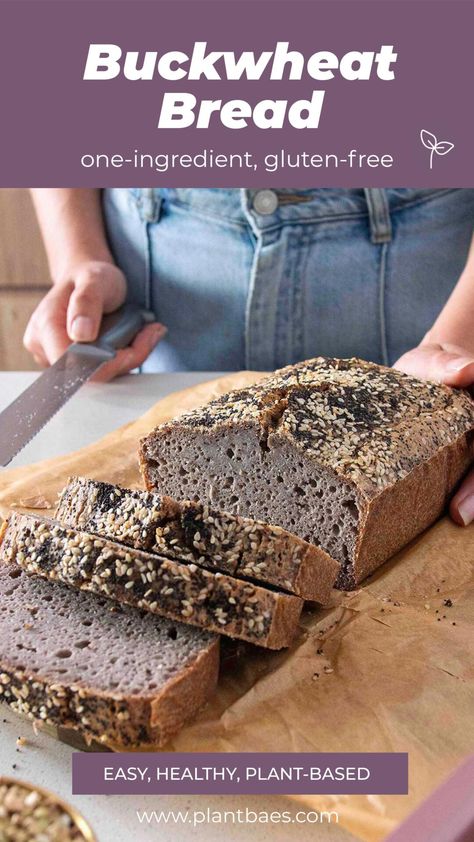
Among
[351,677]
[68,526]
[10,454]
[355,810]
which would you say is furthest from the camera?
[10,454]

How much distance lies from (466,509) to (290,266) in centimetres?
131

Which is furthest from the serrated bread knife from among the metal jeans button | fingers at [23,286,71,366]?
the metal jeans button

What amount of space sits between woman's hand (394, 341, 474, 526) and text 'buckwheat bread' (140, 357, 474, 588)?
0.06 m

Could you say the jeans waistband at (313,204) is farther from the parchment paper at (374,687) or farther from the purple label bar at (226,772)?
the purple label bar at (226,772)

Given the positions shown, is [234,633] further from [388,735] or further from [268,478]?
[268,478]

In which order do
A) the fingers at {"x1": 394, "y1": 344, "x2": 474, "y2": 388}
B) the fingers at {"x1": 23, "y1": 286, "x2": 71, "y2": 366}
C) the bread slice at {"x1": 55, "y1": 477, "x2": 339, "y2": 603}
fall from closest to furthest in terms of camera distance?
the bread slice at {"x1": 55, "y1": 477, "x2": 339, "y2": 603}
the fingers at {"x1": 394, "y1": 344, "x2": 474, "y2": 388}
the fingers at {"x1": 23, "y1": 286, "x2": 71, "y2": 366}

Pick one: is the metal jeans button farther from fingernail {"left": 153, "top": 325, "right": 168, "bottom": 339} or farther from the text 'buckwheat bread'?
the text 'buckwheat bread'

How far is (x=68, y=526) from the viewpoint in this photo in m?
2.08

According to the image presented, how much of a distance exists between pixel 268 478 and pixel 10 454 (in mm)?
947

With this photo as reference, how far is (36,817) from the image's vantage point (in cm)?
156

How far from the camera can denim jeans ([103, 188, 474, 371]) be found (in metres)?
3.38

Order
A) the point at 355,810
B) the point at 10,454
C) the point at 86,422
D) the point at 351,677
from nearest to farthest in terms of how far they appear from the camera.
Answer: the point at 355,810
the point at 351,677
the point at 10,454
the point at 86,422

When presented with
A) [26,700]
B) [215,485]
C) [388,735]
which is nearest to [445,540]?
[215,485]

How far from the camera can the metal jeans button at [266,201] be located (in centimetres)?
331
